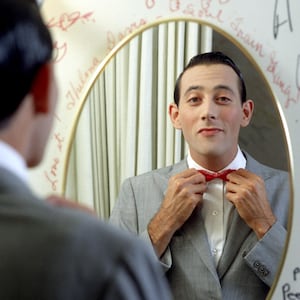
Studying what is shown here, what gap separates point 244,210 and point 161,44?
29 centimetres

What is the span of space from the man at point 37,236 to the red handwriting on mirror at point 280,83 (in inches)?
23.9

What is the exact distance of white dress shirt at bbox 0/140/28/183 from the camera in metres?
0.55

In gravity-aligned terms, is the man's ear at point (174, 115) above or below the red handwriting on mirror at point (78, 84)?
below

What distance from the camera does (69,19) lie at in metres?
1.11

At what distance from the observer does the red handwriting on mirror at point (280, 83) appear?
3.64ft

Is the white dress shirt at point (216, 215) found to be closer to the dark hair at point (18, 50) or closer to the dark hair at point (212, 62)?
the dark hair at point (212, 62)

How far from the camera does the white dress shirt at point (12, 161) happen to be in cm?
55

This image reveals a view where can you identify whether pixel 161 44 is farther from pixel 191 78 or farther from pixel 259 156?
pixel 259 156

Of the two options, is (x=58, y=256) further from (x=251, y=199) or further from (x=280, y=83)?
(x=280, y=83)

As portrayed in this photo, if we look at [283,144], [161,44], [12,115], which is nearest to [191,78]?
[161,44]

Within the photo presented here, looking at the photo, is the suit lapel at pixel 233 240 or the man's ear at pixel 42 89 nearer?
the man's ear at pixel 42 89

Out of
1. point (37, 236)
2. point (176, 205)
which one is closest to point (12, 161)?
point (37, 236)

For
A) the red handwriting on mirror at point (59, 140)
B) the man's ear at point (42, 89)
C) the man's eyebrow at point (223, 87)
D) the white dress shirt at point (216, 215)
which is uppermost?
the man's eyebrow at point (223, 87)

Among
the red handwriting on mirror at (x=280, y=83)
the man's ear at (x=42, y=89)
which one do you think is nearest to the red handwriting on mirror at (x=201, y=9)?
the red handwriting on mirror at (x=280, y=83)
